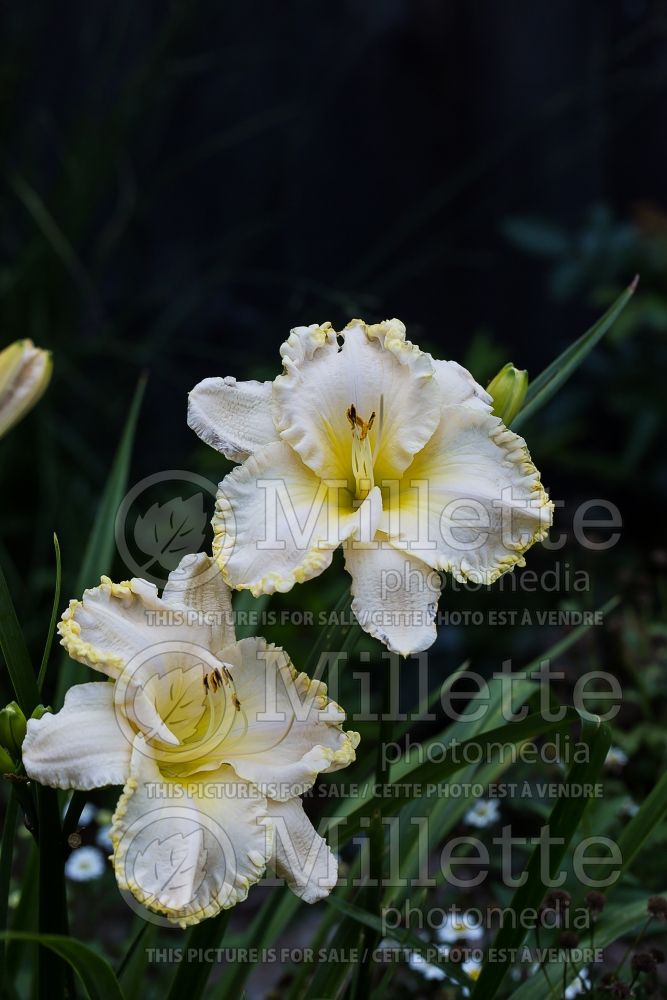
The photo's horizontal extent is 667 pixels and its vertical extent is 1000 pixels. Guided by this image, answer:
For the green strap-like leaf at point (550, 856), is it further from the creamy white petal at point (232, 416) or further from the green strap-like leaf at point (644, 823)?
the creamy white petal at point (232, 416)

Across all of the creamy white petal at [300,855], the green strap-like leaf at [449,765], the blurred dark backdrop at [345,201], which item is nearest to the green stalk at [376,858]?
the green strap-like leaf at [449,765]

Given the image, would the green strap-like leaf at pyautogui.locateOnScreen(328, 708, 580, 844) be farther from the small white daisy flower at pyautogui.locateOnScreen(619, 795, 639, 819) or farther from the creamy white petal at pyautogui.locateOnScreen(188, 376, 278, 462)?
the small white daisy flower at pyautogui.locateOnScreen(619, 795, 639, 819)

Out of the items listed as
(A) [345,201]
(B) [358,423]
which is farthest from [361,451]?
(A) [345,201]

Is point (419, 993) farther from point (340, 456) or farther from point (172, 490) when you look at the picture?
point (172, 490)

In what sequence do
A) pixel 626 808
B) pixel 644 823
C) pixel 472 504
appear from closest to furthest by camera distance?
pixel 472 504
pixel 644 823
pixel 626 808

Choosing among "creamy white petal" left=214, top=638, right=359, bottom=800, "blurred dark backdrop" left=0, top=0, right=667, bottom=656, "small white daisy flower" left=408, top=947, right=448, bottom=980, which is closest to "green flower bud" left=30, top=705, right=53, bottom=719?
"creamy white petal" left=214, top=638, right=359, bottom=800

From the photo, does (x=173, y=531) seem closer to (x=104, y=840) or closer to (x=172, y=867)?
(x=172, y=867)
